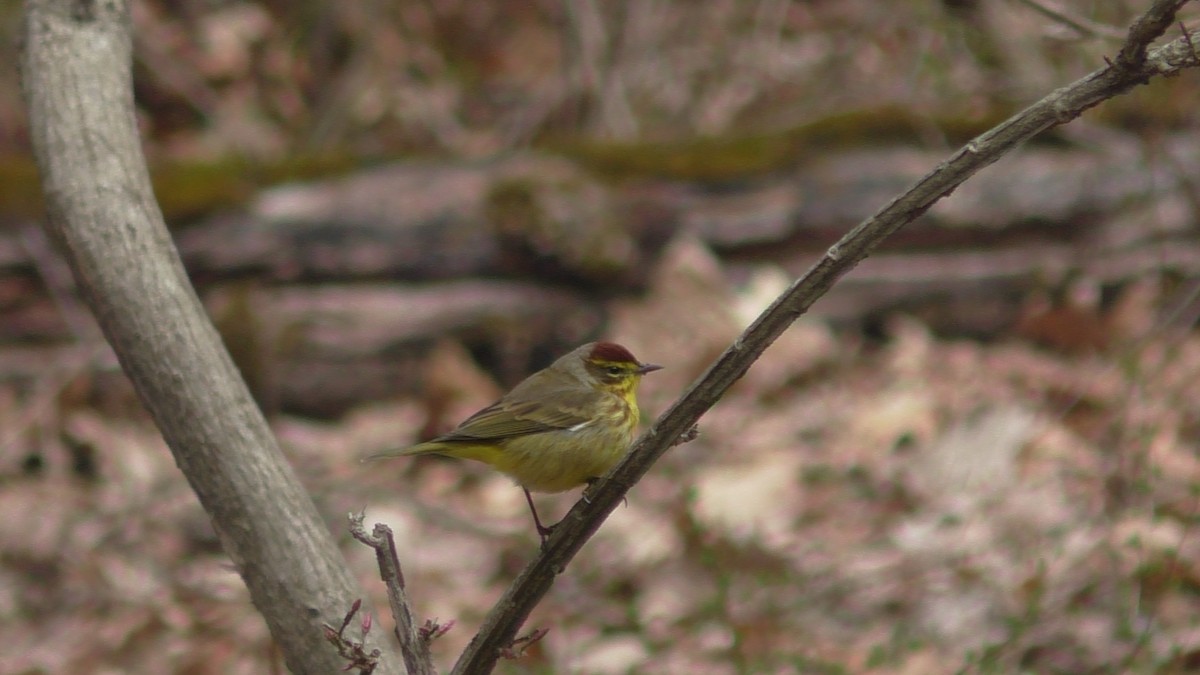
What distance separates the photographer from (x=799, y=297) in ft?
7.07

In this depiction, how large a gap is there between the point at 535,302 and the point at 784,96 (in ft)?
15.9

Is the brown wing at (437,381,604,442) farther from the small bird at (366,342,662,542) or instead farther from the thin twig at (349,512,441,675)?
the thin twig at (349,512,441,675)

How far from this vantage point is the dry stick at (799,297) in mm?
1993

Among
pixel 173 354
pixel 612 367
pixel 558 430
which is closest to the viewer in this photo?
pixel 173 354

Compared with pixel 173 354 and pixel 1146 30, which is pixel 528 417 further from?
pixel 1146 30

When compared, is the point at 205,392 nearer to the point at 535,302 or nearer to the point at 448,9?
the point at 535,302

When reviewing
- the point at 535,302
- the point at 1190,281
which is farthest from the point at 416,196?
the point at 1190,281

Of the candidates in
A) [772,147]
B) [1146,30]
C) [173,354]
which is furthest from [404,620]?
[772,147]

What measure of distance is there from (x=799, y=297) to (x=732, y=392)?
4414mm

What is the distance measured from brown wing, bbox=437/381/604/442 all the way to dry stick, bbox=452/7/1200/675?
1.10m

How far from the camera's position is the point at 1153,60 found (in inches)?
77.7

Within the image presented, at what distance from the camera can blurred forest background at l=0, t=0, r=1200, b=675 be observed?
15.4ft

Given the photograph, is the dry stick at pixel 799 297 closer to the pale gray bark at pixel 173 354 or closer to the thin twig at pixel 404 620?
the thin twig at pixel 404 620

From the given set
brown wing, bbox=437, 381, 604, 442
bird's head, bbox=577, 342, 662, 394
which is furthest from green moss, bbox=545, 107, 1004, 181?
brown wing, bbox=437, 381, 604, 442
